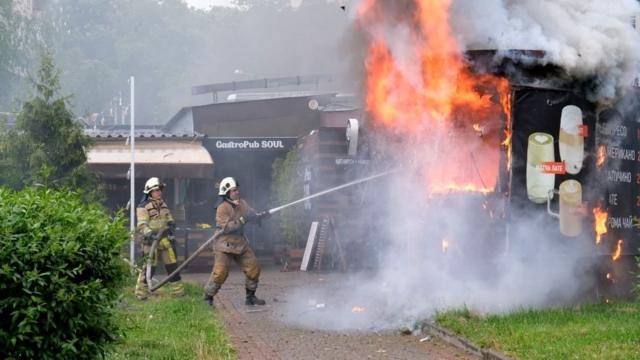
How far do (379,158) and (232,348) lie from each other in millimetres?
7819

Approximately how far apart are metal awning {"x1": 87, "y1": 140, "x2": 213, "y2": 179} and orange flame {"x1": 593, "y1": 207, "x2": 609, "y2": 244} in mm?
10379

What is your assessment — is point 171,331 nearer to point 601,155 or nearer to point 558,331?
point 558,331

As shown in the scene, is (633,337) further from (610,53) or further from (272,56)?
(272,56)

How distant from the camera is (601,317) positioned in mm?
9469

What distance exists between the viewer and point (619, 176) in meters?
11.3

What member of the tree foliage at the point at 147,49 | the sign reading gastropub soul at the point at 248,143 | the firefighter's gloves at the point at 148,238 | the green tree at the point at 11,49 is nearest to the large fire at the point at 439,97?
the firefighter's gloves at the point at 148,238

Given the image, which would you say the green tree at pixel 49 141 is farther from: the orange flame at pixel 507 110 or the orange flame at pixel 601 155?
the orange flame at pixel 601 155

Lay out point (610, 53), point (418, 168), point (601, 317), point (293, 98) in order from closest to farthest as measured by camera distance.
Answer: point (601, 317) → point (610, 53) → point (418, 168) → point (293, 98)

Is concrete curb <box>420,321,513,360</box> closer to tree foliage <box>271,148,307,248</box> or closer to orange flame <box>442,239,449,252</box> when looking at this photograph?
orange flame <box>442,239,449,252</box>

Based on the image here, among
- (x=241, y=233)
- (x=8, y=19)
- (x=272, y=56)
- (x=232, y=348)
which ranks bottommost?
(x=232, y=348)

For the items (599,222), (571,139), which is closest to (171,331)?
(571,139)

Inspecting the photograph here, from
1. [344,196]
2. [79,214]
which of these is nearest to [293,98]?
[344,196]

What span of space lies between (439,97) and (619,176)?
8.92 feet

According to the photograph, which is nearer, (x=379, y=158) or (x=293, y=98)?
(x=379, y=158)
